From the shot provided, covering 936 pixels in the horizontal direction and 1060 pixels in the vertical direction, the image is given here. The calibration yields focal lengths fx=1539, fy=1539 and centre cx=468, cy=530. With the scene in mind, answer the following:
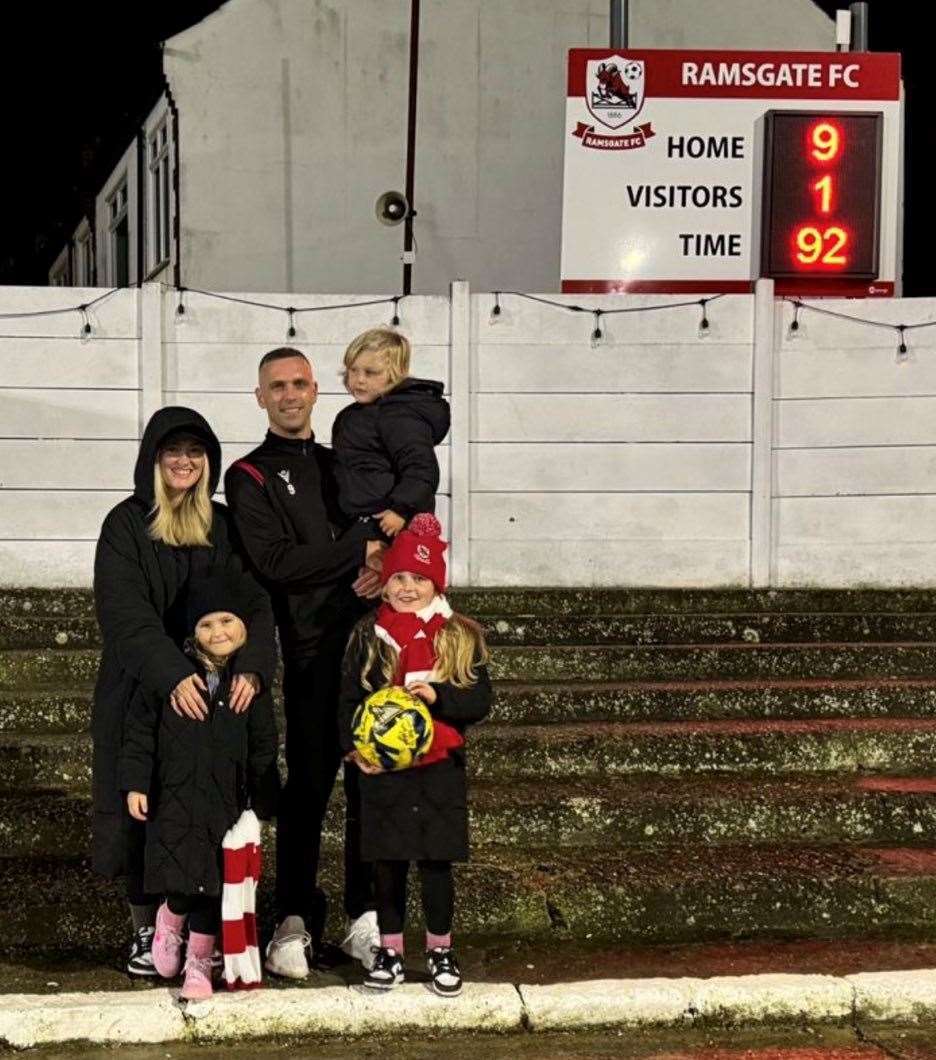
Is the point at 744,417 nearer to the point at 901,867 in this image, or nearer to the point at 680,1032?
the point at 901,867

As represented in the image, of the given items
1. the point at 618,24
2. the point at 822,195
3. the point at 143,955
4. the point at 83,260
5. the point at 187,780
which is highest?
the point at 618,24

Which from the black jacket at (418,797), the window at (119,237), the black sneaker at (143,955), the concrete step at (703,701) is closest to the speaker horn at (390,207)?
the window at (119,237)

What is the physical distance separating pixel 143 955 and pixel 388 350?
2.13 meters

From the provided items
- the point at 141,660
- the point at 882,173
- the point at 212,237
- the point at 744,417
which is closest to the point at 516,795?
the point at 141,660

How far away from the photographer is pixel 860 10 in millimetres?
13195

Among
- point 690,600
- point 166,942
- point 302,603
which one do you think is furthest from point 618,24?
point 166,942

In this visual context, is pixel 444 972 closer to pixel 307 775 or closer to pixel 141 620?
pixel 307 775

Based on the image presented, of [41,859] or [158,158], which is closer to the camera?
[41,859]

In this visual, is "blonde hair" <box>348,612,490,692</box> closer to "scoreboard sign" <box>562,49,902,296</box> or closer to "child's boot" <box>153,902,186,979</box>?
"child's boot" <box>153,902,186,979</box>

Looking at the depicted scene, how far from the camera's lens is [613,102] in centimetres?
1057

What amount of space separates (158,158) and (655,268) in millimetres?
6655

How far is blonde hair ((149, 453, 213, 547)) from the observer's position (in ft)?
16.3

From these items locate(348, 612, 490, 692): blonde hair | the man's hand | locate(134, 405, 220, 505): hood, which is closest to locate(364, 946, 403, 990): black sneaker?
locate(348, 612, 490, 692): blonde hair

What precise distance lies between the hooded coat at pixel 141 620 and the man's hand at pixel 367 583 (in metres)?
0.32
